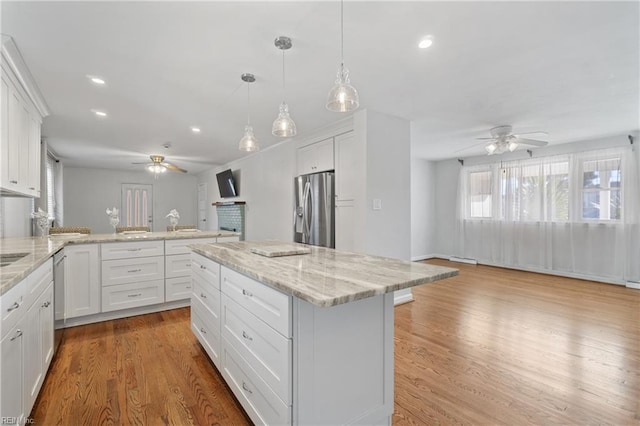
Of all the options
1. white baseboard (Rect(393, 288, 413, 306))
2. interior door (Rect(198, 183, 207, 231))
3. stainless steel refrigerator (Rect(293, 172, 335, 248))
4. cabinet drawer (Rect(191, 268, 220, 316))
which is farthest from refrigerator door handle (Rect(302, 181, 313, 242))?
interior door (Rect(198, 183, 207, 231))

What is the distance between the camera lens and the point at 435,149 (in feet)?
18.9

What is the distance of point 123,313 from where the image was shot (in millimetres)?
3242

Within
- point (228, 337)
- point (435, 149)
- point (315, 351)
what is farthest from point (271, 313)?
point (435, 149)

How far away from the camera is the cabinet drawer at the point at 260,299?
49.1 inches

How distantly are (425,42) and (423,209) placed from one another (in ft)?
17.5

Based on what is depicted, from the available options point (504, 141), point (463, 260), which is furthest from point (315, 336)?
point (463, 260)

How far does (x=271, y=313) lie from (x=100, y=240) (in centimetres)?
261

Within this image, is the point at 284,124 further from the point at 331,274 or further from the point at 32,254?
the point at 32,254

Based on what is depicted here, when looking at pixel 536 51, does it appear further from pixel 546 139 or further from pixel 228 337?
pixel 546 139

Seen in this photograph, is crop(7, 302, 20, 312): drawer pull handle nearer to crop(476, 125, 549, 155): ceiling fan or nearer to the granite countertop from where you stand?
the granite countertop

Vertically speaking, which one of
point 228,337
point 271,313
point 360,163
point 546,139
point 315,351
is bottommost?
point 228,337

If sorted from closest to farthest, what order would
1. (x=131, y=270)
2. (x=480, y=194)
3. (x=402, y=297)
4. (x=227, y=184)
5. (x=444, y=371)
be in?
(x=444, y=371), (x=131, y=270), (x=402, y=297), (x=480, y=194), (x=227, y=184)

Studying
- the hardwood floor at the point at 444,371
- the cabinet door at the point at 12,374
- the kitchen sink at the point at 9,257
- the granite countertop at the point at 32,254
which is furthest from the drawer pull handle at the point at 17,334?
the kitchen sink at the point at 9,257

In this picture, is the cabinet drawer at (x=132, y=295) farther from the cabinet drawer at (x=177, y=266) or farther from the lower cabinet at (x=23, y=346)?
the lower cabinet at (x=23, y=346)
